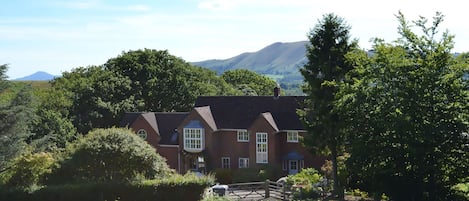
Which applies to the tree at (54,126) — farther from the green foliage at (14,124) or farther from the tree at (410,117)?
the tree at (410,117)

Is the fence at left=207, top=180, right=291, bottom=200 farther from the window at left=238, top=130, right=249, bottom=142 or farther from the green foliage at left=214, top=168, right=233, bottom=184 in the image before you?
the window at left=238, top=130, right=249, bottom=142

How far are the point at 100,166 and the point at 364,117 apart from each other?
13.4 m

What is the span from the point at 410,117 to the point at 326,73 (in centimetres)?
760

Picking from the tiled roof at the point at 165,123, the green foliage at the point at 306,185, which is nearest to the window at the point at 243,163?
the tiled roof at the point at 165,123

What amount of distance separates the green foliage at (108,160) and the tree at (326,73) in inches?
379

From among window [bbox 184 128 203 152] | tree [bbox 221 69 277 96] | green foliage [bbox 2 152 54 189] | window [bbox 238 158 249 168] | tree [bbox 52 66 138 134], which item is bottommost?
window [bbox 238 158 249 168]

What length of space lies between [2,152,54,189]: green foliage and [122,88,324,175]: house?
19230mm

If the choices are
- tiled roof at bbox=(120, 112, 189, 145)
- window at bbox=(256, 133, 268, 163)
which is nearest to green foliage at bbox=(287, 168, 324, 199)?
window at bbox=(256, 133, 268, 163)

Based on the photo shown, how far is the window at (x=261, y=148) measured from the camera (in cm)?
4584

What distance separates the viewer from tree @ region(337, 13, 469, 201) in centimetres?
2425

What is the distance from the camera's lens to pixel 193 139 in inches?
1881

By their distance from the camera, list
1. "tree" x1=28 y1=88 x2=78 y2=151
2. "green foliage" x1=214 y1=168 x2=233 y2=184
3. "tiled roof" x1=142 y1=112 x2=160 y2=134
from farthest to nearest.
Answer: "tiled roof" x1=142 y1=112 x2=160 y2=134
"tree" x1=28 y1=88 x2=78 y2=151
"green foliage" x1=214 y1=168 x2=233 y2=184

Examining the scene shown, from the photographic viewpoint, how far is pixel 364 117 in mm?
26234

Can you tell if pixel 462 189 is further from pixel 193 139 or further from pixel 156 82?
pixel 156 82
